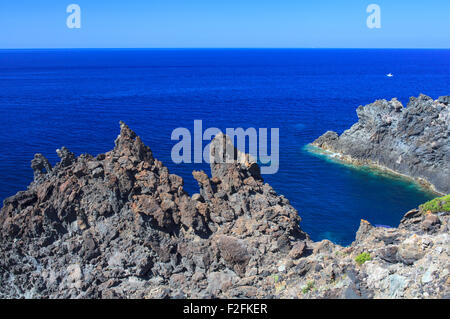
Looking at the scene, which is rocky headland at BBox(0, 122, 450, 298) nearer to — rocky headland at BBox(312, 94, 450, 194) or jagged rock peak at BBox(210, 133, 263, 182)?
jagged rock peak at BBox(210, 133, 263, 182)

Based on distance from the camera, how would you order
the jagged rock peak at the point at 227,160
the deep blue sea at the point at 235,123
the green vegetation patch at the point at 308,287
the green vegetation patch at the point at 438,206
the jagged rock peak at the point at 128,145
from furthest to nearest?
1. the deep blue sea at the point at 235,123
2. the jagged rock peak at the point at 227,160
3. the jagged rock peak at the point at 128,145
4. the green vegetation patch at the point at 438,206
5. the green vegetation patch at the point at 308,287

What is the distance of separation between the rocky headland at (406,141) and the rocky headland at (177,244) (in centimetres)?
4466

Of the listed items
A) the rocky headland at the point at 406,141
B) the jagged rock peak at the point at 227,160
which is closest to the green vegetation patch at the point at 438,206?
the jagged rock peak at the point at 227,160

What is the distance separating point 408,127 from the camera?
82.4 metres

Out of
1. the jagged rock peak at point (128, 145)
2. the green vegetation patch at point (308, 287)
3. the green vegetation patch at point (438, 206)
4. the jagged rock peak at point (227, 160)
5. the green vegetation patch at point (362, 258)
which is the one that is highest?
the jagged rock peak at point (128, 145)

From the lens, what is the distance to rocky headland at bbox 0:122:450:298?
88.7 feet

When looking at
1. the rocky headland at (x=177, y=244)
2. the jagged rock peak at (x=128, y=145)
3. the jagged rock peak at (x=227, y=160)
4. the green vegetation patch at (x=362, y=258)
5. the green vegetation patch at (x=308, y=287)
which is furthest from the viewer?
the jagged rock peak at (x=227, y=160)

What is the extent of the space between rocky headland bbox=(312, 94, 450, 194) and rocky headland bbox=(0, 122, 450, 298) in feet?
147

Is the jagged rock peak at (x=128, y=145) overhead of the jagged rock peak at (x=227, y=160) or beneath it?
overhead

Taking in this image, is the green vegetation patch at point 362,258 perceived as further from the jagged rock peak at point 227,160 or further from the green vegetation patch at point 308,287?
the jagged rock peak at point 227,160

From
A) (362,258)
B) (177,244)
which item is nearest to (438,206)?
(362,258)

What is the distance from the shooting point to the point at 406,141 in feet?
268

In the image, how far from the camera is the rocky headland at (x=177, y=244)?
27031mm

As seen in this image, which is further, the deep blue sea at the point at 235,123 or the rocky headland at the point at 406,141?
the rocky headland at the point at 406,141
